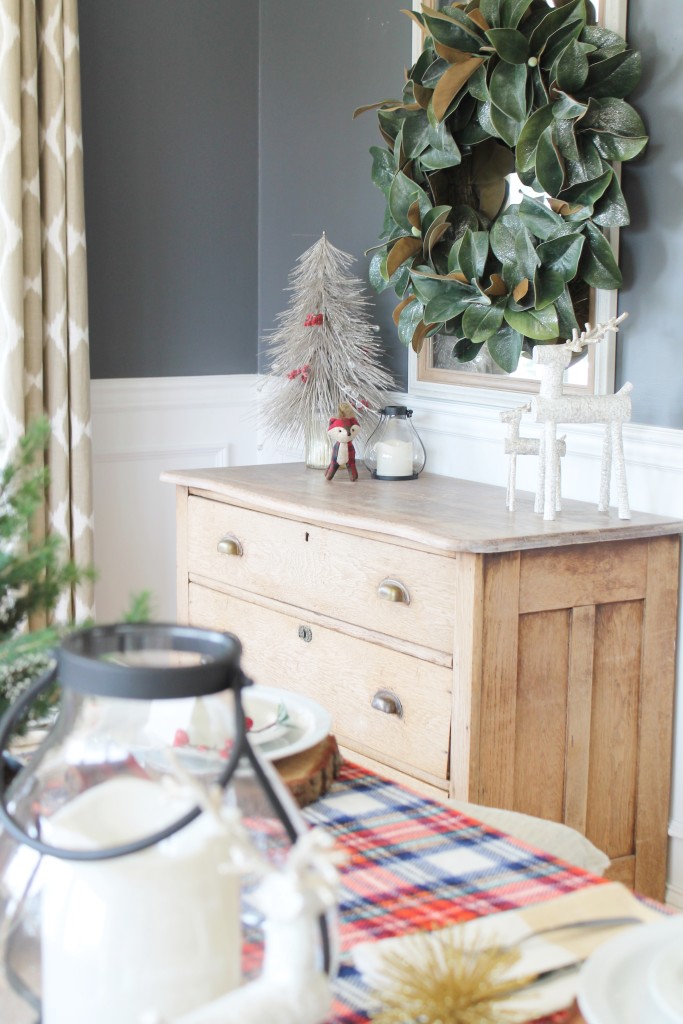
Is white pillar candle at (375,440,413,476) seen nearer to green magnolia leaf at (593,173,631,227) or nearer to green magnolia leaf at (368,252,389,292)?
green magnolia leaf at (368,252,389,292)

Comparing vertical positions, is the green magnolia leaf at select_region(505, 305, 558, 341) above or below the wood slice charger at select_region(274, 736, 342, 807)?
above

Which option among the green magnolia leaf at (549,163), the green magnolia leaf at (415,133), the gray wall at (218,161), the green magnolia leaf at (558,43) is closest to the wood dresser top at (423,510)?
the gray wall at (218,161)

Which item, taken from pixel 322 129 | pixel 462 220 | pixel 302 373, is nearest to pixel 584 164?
pixel 462 220

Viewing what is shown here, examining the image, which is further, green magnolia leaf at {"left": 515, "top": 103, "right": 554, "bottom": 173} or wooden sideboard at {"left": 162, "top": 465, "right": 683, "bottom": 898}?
green magnolia leaf at {"left": 515, "top": 103, "right": 554, "bottom": 173}

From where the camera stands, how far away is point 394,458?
8.27 feet

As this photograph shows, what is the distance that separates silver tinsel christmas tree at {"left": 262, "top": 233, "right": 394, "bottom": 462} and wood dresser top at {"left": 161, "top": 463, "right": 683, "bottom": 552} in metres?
0.15

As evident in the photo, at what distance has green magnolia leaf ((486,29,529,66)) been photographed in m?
2.12

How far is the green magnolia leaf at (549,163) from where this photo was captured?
82.5 inches

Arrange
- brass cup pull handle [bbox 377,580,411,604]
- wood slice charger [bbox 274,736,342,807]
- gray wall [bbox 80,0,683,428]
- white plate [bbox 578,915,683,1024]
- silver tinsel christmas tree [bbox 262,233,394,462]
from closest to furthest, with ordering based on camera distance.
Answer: white plate [bbox 578,915,683,1024] < wood slice charger [bbox 274,736,342,807] < brass cup pull handle [bbox 377,580,411,604] < silver tinsel christmas tree [bbox 262,233,394,462] < gray wall [bbox 80,0,683,428]

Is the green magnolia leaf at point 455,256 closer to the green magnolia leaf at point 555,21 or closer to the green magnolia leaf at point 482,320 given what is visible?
the green magnolia leaf at point 482,320

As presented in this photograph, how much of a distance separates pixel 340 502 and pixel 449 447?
0.53m

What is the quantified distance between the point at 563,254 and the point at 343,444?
65 cm

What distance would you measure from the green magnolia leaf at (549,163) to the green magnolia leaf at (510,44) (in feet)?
0.51

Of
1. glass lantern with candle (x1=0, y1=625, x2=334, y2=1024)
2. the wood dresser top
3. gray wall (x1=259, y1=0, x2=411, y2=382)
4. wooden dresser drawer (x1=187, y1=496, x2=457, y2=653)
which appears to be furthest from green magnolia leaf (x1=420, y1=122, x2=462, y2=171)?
glass lantern with candle (x1=0, y1=625, x2=334, y2=1024)
